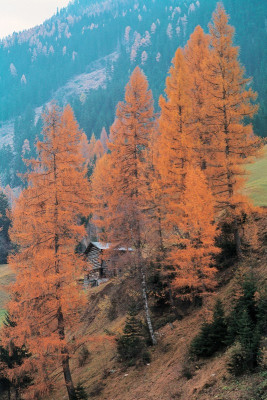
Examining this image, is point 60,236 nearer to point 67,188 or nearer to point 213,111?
point 67,188

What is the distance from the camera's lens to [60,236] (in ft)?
55.2

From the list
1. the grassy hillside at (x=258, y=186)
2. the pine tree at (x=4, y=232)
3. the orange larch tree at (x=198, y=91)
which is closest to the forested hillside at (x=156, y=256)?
the orange larch tree at (x=198, y=91)

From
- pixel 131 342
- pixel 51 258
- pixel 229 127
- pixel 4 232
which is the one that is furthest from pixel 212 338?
pixel 4 232

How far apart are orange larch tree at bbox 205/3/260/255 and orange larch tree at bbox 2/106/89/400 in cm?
984

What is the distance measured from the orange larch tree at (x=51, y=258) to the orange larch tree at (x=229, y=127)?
9841 millimetres

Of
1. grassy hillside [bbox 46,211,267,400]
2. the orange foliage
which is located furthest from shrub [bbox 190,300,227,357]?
the orange foliage

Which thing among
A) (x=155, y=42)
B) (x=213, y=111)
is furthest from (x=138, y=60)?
(x=213, y=111)

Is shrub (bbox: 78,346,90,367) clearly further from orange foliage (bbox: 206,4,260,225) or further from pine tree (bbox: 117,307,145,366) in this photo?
orange foliage (bbox: 206,4,260,225)

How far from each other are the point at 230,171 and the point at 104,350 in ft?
51.1

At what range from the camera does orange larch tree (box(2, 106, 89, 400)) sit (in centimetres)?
1538

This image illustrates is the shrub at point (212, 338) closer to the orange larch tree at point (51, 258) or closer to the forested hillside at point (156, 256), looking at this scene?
the forested hillside at point (156, 256)

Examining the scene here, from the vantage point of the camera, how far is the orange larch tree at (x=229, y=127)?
21.2 metres

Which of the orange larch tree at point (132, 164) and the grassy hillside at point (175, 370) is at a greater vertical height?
the orange larch tree at point (132, 164)

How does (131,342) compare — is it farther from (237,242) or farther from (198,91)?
(198,91)
